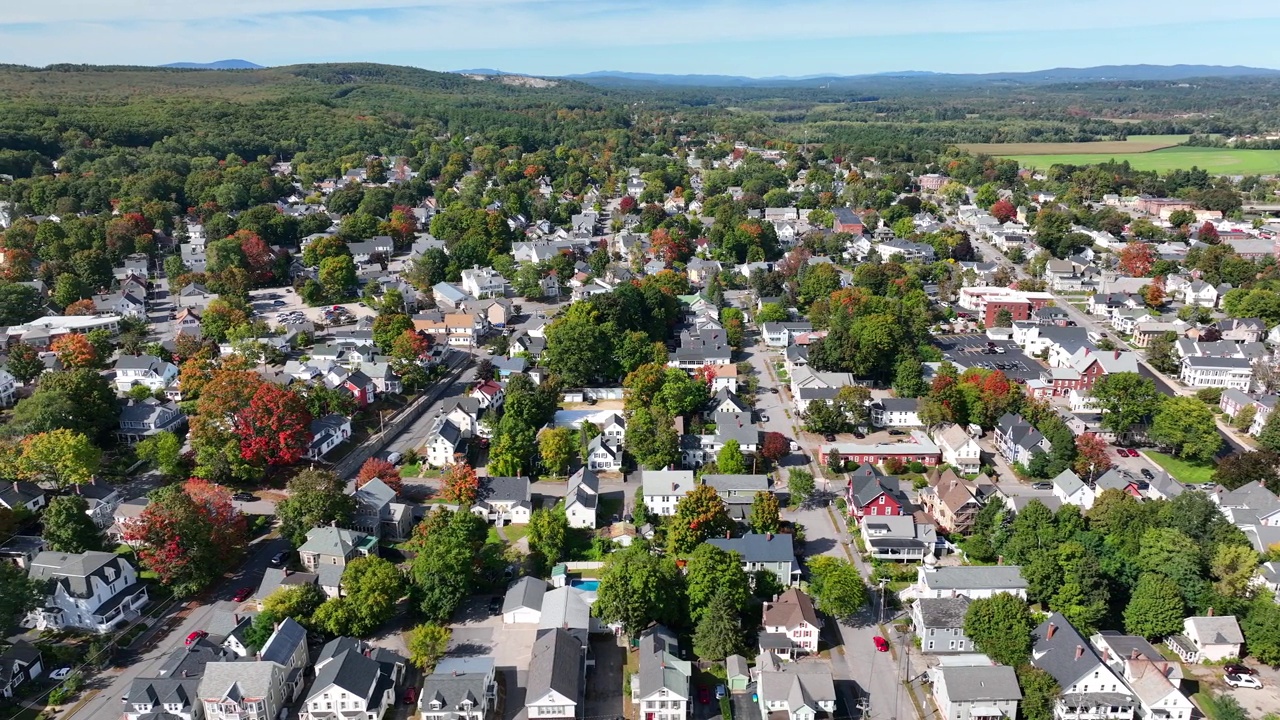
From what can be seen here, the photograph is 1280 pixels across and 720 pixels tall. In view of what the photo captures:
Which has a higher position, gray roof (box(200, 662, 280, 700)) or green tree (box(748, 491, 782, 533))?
green tree (box(748, 491, 782, 533))

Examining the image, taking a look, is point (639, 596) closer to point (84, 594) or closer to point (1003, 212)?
point (84, 594)

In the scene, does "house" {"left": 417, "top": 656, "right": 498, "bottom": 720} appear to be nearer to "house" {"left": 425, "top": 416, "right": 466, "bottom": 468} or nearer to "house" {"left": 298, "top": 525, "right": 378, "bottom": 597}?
"house" {"left": 298, "top": 525, "right": 378, "bottom": 597}

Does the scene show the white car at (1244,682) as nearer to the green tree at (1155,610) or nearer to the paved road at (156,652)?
the green tree at (1155,610)

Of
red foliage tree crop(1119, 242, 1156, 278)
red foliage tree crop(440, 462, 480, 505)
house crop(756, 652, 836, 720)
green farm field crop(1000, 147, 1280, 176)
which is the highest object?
green farm field crop(1000, 147, 1280, 176)

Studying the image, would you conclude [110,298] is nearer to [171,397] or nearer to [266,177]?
[171,397]

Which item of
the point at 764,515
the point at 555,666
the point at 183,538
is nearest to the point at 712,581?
the point at 764,515

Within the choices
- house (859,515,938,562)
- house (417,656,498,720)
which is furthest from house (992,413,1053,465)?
house (417,656,498,720)

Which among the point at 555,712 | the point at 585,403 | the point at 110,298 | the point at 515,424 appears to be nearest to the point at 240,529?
the point at 515,424
